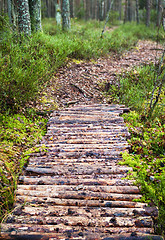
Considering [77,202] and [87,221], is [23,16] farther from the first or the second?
[87,221]

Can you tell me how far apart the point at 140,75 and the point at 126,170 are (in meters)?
5.95

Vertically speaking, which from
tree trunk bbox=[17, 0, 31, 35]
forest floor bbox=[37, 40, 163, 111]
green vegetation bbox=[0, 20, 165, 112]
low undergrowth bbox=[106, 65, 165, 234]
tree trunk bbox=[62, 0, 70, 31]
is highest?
tree trunk bbox=[62, 0, 70, 31]

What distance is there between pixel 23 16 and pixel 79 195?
7119 mm

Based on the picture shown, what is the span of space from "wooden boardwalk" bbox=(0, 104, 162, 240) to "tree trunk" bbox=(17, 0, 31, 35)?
5093 millimetres

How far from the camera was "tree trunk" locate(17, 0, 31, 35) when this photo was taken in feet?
23.4

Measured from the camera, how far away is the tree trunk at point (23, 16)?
7.13 m

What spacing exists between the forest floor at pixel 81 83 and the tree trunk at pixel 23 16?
202 centimetres

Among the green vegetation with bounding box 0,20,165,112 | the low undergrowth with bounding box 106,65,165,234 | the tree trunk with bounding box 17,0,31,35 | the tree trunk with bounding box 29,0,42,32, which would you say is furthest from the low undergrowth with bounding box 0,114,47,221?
the tree trunk with bounding box 29,0,42,32

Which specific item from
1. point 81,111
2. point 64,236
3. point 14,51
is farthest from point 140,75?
point 64,236

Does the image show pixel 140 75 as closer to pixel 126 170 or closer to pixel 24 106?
pixel 24 106

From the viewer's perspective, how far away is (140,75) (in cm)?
818

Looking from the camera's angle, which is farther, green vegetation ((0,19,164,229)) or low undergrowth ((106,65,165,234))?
green vegetation ((0,19,164,229))

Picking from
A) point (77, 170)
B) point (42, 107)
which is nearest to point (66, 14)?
point (42, 107)

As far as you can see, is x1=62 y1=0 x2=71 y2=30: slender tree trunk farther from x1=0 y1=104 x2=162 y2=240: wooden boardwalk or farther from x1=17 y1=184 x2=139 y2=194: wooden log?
x1=17 y1=184 x2=139 y2=194: wooden log
